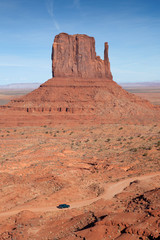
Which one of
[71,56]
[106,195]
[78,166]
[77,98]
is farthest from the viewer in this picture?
[71,56]

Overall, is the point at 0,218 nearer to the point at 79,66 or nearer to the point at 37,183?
the point at 37,183

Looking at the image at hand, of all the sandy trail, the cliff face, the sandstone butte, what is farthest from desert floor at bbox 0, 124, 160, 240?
the cliff face

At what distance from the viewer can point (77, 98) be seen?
2328 inches

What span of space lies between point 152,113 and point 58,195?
4800 cm

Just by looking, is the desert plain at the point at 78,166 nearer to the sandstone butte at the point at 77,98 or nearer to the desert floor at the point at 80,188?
the desert floor at the point at 80,188

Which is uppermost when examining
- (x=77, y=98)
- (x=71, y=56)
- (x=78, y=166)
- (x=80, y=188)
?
(x=71, y=56)

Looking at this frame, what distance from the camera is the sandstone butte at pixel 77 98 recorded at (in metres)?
54.7

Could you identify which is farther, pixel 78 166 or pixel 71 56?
pixel 71 56

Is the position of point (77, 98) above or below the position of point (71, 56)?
below

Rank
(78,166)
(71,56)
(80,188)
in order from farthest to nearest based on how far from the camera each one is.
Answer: (71,56), (78,166), (80,188)

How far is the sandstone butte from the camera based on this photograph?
54719 mm

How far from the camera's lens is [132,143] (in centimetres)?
3600

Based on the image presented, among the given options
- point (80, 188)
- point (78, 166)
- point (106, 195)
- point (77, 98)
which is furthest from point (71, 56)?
point (106, 195)

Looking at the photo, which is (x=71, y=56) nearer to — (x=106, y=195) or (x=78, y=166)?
(x=78, y=166)
